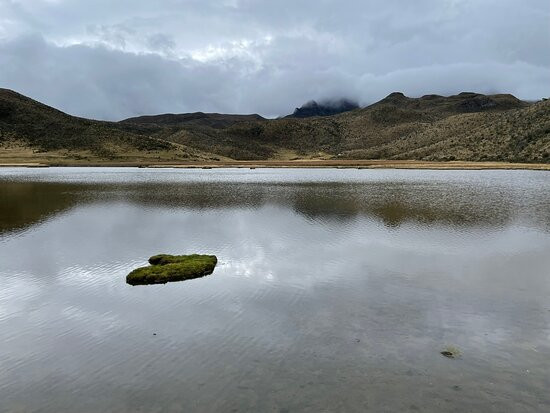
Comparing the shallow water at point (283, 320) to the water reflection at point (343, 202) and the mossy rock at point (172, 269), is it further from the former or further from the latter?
the water reflection at point (343, 202)

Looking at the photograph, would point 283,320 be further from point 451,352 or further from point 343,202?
point 343,202

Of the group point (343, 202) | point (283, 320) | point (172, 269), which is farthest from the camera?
point (343, 202)

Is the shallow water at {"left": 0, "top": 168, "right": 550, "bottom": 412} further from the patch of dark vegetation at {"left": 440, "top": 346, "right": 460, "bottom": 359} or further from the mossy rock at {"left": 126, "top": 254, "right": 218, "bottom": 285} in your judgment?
the mossy rock at {"left": 126, "top": 254, "right": 218, "bottom": 285}

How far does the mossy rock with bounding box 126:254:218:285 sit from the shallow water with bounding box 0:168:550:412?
666mm

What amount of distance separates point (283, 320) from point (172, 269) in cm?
742

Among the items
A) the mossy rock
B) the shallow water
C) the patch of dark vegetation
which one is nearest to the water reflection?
the shallow water

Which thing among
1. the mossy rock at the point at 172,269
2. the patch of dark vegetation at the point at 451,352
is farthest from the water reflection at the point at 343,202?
the patch of dark vegetation at the point at 451,352

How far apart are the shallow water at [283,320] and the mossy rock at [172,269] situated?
67 centimetres

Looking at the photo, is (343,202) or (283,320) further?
(343,202)

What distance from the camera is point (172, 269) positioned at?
20.5 meters

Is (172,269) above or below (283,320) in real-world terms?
above

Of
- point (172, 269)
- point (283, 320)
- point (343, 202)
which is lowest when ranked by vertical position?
point (343, 202)

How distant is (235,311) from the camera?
15.7m

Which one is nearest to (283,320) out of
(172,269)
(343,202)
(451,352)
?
(451,352)
